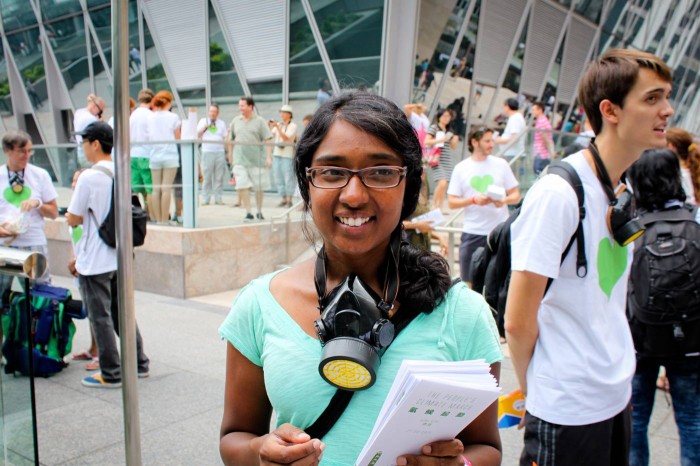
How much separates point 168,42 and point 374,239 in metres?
19.6

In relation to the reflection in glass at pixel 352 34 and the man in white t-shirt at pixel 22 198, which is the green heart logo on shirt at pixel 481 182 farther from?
the reflection in glass at pixel 352 34

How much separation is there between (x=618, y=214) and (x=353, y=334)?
135 cm

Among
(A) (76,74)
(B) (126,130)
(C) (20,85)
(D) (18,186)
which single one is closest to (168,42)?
(A) (76,74)

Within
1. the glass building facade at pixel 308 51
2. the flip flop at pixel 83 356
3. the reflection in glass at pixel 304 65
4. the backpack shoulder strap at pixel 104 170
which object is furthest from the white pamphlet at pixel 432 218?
the reflection in glass at pixel 304 65

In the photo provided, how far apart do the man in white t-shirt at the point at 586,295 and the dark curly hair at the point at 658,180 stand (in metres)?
1.06

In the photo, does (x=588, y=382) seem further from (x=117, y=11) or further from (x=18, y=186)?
(x=18, y=186)

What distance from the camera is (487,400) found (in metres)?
1.30

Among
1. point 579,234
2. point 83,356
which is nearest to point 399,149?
point 579,234

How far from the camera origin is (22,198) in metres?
6.47

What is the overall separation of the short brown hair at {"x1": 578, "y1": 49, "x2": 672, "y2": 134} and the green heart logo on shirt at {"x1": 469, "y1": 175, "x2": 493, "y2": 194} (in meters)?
4.76

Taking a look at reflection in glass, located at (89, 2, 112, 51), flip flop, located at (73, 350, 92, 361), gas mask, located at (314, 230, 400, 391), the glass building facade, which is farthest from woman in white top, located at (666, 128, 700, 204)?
reflection in glass, located at (89, 2, 112, 51)

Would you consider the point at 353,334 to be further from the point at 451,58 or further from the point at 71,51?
the point at 71,51

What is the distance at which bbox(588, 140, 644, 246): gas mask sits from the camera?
2.29 m

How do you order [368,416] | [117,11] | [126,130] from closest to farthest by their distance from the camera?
[368,416], [117,11], [126,130]
